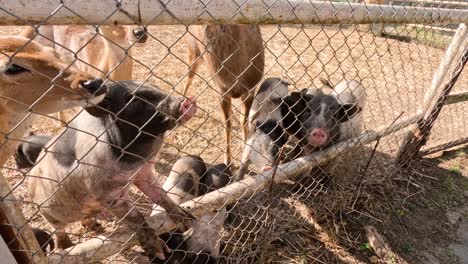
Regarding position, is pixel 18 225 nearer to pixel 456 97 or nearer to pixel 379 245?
pixel 379 245

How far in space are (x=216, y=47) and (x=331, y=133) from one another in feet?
5.19

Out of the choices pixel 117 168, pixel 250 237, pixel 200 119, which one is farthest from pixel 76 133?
pixel 200 119

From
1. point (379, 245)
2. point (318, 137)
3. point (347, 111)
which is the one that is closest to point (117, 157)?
point (318, 137)

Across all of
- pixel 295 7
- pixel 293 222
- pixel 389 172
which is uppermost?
pixel 295 7

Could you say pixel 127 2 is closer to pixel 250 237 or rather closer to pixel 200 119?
pixel 250 237

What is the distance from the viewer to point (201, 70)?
22.9 feet

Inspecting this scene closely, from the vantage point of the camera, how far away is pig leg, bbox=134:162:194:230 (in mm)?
2279

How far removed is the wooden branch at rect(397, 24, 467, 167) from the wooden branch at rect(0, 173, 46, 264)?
3.73 metres


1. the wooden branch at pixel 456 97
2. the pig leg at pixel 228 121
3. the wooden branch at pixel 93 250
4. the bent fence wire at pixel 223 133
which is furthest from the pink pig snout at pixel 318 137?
the wooden branch at pixel 456 97

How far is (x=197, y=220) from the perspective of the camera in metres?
2.63

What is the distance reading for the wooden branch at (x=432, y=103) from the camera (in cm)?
367

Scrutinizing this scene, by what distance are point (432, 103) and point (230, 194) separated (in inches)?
102

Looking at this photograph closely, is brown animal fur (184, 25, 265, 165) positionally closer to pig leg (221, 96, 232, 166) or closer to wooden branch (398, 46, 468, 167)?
pig leg (221, 96, 232, 166)

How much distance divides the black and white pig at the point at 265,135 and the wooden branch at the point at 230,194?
0.50 meters
